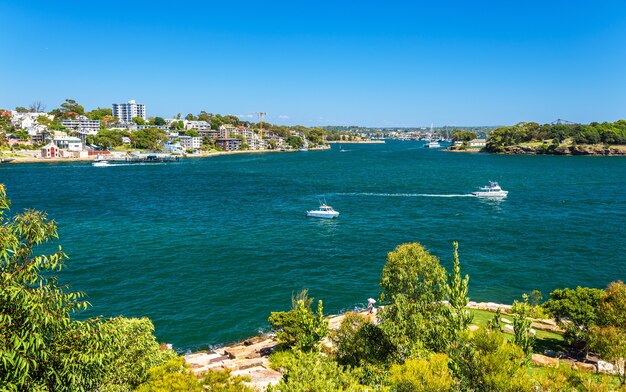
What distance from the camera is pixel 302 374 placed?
12.0 meters

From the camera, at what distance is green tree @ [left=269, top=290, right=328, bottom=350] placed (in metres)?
21.5

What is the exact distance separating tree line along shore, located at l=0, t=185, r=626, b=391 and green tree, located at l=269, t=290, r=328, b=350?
0.21ft

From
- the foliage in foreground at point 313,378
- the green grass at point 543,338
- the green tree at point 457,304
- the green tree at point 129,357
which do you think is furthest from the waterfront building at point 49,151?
the foliage in foreground at point 313,378

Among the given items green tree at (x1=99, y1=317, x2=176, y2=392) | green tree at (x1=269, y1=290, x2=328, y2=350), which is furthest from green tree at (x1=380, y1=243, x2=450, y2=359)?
green tree at (x1=99, y1=317, x2=176, y2=392)

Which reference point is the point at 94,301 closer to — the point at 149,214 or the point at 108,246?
the point at 108,246

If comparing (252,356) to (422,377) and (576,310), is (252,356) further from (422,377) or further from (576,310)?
(576,310)

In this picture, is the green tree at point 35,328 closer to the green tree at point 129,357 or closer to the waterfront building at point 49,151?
the green tree at point 129,357

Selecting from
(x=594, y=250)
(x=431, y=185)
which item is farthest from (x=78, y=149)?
(x=594, y=250)

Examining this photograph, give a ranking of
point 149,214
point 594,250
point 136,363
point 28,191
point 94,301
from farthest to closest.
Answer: point 28,191, point 149,214, point 594,250, point 94,301, point 136,363

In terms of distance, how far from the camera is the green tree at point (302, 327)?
70.5 ft

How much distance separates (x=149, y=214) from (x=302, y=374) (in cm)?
6179

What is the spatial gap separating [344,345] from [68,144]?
18986cm

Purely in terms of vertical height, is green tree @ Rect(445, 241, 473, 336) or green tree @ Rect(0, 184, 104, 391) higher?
green tree @ Rect(0, 184, 104, 391)

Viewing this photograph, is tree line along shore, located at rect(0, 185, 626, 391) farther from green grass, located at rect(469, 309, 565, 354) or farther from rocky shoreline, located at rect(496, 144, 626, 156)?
rocky shoreline, located at rect(496, 144, 626, 156)
